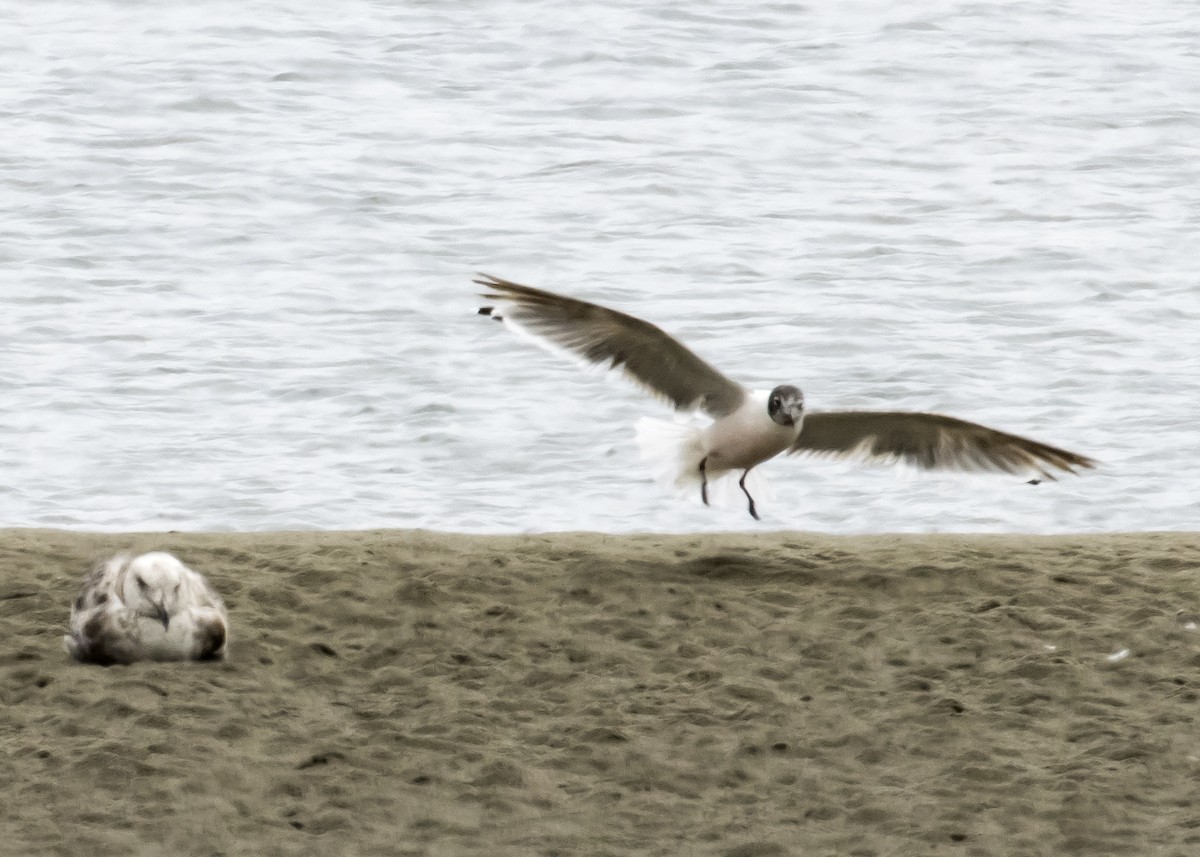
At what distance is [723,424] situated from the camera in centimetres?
727

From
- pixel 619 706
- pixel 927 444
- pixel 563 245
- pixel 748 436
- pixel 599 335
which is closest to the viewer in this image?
pixel 619 706

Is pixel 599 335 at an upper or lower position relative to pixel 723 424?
upper

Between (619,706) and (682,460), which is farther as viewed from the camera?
(682,460)

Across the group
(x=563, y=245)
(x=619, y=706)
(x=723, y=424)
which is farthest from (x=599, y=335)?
(x=563, y=245)

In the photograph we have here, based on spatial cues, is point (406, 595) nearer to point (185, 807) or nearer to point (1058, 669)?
point (185, 807)

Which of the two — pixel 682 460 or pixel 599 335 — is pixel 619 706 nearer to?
pixel 599 335

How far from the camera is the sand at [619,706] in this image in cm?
520

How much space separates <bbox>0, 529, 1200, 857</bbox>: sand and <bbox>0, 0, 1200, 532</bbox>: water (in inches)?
42.6

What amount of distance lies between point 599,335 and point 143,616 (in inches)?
74.3

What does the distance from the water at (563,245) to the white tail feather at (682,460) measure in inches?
30.2

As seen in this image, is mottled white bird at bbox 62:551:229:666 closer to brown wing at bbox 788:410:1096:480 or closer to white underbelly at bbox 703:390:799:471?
white underbelly at bbox 703:390:799:471

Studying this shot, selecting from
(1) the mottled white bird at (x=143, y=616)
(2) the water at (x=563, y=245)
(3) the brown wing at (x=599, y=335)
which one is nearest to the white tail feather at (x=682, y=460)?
(3) the brown wing at (x=599, y=335)

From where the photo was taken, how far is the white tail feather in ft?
24.2

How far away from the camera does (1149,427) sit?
14922mm
